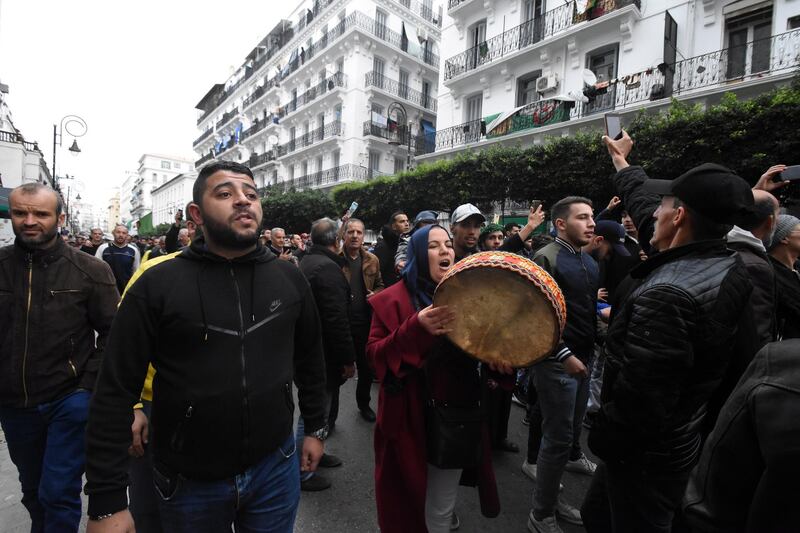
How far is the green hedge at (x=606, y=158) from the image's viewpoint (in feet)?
25.9

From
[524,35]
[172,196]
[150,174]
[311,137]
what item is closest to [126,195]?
[150,174]

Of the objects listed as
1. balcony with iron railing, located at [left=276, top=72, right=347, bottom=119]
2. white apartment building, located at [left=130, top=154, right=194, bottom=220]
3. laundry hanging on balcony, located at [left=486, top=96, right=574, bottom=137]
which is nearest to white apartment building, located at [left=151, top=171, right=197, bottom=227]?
white apartment building, located at [left=130, top=154, right=194, bottom=220]

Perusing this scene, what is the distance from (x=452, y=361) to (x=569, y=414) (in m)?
1.21

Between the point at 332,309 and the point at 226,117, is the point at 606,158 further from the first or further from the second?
the point at 226,117

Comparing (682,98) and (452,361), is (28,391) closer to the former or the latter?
(452,361)

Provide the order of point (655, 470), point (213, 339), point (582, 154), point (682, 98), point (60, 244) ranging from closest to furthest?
point (213, 339), point (655, 470), point (60, 244), point (582, 154), point (682, 98)

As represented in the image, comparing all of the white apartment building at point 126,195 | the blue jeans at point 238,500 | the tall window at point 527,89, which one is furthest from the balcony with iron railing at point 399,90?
the white apartment building at point 126,195

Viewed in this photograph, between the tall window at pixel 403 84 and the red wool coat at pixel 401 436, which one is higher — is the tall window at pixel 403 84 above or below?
above

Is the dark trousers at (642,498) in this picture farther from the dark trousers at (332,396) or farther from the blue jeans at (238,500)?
the dark trousers at (332,396)

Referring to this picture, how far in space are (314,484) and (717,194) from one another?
11.2 feet

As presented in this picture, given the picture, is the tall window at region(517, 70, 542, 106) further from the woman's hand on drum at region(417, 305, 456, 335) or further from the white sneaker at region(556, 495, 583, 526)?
the woman's hand on drum at region(417, 305, 456, 335)

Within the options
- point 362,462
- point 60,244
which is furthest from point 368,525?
point 60,244

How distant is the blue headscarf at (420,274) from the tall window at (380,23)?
3031 centimetres

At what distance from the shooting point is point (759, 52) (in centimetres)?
1125
